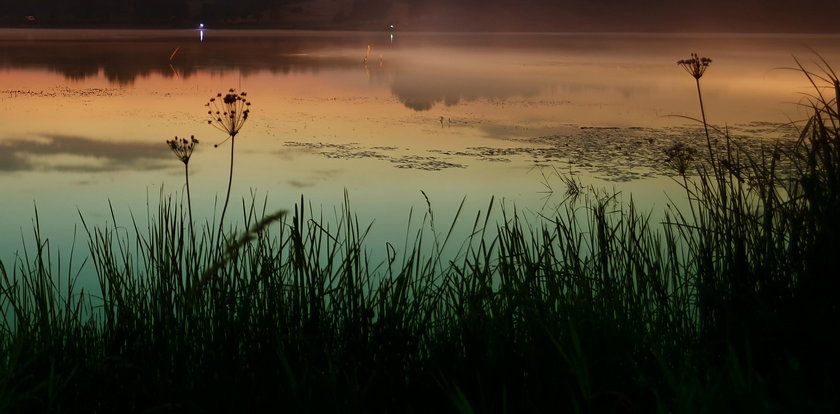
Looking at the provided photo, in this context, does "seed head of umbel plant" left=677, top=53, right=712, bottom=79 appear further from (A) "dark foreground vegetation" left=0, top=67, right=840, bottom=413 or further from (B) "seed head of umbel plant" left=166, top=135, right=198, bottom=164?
(B) "seed head of umbel plant" left=166, top=135, right=198, bottom=164

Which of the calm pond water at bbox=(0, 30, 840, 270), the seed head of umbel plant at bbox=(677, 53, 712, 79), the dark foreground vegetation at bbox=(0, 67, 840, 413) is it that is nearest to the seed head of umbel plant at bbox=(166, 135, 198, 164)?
the dark foreground vegetation at bbox=(0, 67, 840, 413)

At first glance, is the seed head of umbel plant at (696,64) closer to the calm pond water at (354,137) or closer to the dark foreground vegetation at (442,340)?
the dark foreground vegetation at (442,340)

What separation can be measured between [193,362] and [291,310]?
270 millimetres

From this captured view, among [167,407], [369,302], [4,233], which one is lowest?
[4,233]

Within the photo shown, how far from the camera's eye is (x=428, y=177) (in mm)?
6695

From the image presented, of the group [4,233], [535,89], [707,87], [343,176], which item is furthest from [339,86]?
[4,233]

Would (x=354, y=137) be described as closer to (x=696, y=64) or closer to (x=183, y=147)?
(x=696, y=64)

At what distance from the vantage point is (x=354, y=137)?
28.2 feet

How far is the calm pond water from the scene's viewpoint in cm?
602

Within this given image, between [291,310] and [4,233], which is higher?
[291,310]

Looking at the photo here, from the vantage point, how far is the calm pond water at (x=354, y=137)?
6.02 m

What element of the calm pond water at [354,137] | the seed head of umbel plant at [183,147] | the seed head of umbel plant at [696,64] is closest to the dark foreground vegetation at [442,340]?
the seed head of umbel plant at [183,147]

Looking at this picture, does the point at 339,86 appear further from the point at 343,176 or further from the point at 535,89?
the point at 343,176

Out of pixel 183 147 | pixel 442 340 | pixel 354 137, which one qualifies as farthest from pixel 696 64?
pixel 354 137
